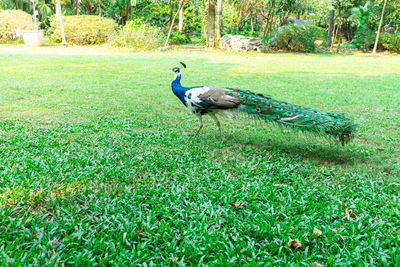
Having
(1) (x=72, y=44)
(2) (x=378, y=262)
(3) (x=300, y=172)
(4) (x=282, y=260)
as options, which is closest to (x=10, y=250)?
(4) (x=282, y=260)

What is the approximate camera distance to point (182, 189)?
312cm

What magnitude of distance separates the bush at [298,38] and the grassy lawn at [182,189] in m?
15.2

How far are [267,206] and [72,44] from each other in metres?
22.7

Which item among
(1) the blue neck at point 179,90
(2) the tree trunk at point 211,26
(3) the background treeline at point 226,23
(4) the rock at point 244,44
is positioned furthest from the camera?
(3) the background treeline at point 226,23

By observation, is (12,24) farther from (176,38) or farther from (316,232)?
(316,232)

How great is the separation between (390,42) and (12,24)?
27.2 meters

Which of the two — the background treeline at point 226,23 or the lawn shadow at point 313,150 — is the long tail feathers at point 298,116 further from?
the background treeline at point 226,23

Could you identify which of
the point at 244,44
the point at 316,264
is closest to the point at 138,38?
the point at 244,44

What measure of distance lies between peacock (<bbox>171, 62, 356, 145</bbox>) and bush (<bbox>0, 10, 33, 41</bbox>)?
77.4 ft

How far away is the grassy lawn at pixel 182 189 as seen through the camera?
2.27 m

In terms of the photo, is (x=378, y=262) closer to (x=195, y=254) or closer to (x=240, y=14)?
(x=195, y=254)

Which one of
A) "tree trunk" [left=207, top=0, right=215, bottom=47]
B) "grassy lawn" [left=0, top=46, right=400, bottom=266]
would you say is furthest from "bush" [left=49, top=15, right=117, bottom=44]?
"grassy lawn" [left=0, top=46, right=400, bottom=266]

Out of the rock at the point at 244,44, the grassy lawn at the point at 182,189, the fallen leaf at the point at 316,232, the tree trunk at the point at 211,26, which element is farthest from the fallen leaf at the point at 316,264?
the tree trunk at the point at 211,26

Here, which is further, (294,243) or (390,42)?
(390,42)
